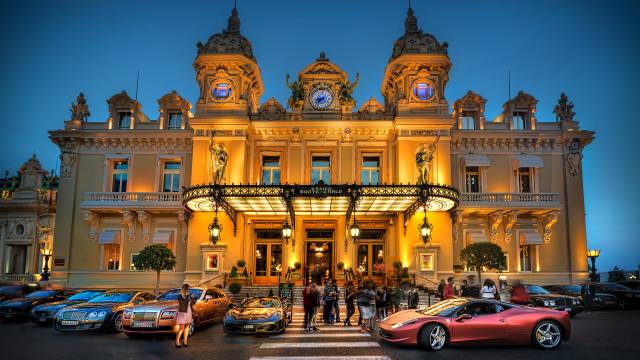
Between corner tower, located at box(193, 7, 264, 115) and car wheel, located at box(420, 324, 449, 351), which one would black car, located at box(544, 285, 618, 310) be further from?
corner tower, located at box(193, 7, 264, 115)

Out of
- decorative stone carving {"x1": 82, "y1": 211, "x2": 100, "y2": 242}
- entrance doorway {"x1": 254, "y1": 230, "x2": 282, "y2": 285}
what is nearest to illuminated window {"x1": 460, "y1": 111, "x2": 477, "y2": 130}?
entrance doorway {"x1": 254, "y1": 230, "x2": 282, "y2": 285}

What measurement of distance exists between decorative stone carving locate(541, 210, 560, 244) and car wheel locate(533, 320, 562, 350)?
714 inches

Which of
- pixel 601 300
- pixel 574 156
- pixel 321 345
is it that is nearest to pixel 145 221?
pixel 321 345

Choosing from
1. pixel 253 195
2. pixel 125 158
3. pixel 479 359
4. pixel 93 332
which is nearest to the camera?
pixel 479 359

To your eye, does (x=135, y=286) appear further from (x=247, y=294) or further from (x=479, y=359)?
(x=479, y=359)

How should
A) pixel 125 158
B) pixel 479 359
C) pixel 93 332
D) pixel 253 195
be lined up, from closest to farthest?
pixel 479 359 < pixel 93 332 < pixel 253 195 < pixel 125 158

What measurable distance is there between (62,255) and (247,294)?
41.9 ft

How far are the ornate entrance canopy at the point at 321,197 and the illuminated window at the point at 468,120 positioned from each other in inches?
253

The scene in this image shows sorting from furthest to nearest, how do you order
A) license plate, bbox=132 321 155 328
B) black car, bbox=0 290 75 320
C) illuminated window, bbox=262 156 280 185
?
illuminated window, bbox=262 156 280 185 < black car, bbox=0 290 75 320 < license plate, bbox=132 321 155 328

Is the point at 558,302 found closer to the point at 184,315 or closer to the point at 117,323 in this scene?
the point at 184,315

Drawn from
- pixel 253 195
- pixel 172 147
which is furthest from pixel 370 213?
pixel 172 147

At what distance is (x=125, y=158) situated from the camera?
99.1ft

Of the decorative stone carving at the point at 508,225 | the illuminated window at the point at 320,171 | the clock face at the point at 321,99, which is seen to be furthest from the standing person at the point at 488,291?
the clock face at the point at 321,99

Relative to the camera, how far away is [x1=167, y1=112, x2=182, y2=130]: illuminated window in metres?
30.8
